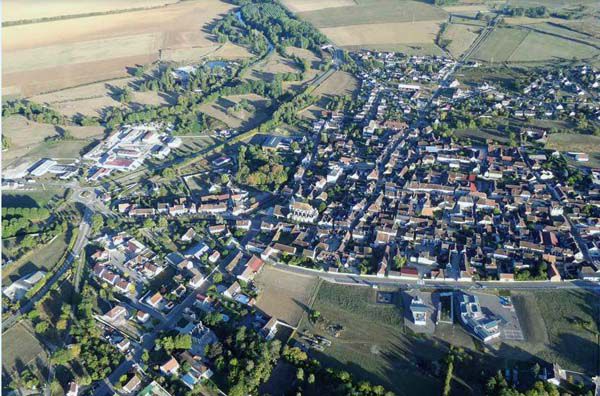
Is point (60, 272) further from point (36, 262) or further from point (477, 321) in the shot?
point (477, 321)

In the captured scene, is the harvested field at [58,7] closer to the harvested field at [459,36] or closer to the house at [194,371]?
the harvested field at [459,36]

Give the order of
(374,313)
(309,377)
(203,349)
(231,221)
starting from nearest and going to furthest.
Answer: (309,377)
(203,349)
(374,313)
(231,221)

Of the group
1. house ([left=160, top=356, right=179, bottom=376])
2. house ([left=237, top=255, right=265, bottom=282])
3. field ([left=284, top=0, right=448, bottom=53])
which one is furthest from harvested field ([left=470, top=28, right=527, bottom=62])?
house ([left=160, top=356, right=179, bottom=376])

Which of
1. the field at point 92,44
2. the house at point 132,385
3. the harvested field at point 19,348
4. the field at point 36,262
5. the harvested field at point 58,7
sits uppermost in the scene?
the harvested field at point 58,7

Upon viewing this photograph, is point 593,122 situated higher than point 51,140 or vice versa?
point 593,122

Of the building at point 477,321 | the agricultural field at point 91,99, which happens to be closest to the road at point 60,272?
the agricultural field at point 91,99

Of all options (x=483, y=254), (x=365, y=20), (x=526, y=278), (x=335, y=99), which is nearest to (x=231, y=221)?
(x=483, y=254)

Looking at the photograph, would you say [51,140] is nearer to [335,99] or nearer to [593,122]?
[335,99]
